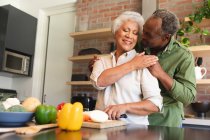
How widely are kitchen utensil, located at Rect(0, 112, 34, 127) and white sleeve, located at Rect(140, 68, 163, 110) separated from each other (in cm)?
57

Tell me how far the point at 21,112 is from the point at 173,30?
44.3 inches

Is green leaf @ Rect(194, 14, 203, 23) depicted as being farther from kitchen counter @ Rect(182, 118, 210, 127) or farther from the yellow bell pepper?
the yellow bell pepper

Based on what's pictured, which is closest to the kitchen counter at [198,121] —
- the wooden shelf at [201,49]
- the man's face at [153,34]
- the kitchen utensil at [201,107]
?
the kitchen utensil at [201,107]

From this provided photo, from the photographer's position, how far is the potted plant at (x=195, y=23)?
2.84m

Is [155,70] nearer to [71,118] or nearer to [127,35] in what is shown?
[127,35]

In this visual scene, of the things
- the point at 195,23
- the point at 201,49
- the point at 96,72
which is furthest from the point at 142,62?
the point at 195,23

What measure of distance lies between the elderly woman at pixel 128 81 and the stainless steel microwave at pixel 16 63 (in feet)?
8.81

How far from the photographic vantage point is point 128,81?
1.30 m

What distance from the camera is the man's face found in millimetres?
1601

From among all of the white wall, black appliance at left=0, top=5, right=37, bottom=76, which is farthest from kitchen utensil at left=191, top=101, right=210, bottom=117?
black appliance at left=0, top=5, right=37, bottom=76

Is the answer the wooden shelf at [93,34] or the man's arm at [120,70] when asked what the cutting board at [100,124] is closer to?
the man's arm at [120,70]

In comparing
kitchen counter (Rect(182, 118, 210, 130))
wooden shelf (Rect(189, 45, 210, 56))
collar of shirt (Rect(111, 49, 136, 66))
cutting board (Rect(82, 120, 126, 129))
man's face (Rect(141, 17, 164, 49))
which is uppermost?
wooden shelf (Rect(189, 45, 210, 56))

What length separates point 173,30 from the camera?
1.63 meters

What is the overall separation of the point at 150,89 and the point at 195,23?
6.77 feet
